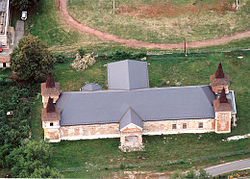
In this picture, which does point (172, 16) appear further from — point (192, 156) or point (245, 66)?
point (192, 156)

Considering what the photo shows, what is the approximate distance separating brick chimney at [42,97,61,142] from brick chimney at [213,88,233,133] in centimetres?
2780

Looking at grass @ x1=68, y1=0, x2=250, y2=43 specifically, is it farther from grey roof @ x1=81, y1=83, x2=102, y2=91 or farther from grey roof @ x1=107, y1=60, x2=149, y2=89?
grey roof @ x1=81, y1=83, x2=102, y2=91

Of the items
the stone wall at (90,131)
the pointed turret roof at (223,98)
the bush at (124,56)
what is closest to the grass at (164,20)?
the bush at (124,56)

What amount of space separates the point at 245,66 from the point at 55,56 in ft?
128

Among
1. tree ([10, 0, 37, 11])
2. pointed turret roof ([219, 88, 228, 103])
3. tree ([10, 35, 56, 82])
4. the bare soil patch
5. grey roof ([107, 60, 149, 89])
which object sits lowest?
pointed turret roof ([219, 88, 228, 103])

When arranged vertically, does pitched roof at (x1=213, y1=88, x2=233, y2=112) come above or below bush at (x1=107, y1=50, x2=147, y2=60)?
below

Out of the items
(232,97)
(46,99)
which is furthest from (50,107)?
(232,97)

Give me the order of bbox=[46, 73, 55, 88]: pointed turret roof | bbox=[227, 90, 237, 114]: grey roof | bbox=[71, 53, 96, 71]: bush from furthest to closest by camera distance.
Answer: bbox=[71, 53, 96, 71]: bush, bbox=[46, 73, 55, 88]: pointed turret roof, bbox=[227, 90, 237, 114]: grey roof

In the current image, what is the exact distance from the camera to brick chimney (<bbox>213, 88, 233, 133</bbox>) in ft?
444

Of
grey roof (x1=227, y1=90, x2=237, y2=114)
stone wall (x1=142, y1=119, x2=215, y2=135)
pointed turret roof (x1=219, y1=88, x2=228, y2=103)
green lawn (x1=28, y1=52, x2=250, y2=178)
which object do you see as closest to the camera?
green lawn (x1=28, y1=52, x2=250, y2=178)

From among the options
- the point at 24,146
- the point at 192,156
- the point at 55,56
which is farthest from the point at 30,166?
the point at 55,56

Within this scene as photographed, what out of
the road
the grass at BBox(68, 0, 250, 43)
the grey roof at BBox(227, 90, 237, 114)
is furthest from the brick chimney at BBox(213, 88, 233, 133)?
the grass at BBox(68, 0, 250, 43)

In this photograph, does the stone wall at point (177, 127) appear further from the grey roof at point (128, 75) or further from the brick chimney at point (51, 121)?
the brick chimney at point (51, 121)

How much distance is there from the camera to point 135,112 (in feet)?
450
